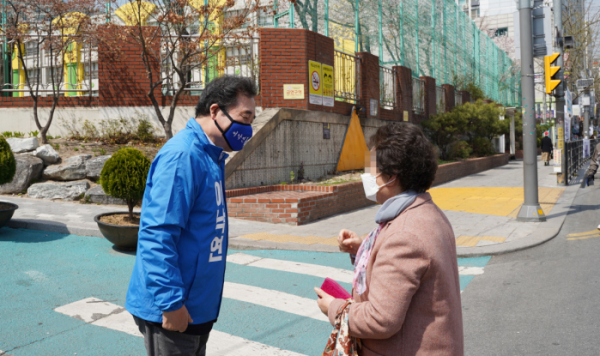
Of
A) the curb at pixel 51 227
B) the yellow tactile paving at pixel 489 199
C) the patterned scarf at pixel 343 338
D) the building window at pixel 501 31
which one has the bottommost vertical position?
the yellow tactile paving at pixel 489 199

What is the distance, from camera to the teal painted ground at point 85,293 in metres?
4.23

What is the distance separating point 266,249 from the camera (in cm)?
797

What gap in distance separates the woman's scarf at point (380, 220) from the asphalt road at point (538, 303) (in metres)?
2.59

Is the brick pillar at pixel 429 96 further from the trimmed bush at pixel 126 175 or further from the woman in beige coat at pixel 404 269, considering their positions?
the woman in beige coat at pixel 404 269

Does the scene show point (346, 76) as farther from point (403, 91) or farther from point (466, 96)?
point (466, 96)

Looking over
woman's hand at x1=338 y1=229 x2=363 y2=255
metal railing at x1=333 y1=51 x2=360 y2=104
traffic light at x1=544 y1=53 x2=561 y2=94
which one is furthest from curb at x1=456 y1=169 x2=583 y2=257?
metal railing at x1=333 y1=51 x2=360 y2=104

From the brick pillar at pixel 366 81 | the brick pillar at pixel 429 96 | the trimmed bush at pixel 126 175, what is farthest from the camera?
the brick pillar at pixel 429 96

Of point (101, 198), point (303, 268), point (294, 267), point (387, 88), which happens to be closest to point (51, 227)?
point (101, 198)

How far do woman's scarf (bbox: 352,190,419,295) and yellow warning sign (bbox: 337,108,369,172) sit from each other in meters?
13.1

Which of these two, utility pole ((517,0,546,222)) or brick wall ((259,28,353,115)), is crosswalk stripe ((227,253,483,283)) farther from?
brick wall ((259,28,353,115))

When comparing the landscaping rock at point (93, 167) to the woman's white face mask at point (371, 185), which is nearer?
the woman's white face mask at point (371, 185)

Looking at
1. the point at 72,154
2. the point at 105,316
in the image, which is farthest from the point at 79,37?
the point at 105,316

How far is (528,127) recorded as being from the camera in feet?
34.4

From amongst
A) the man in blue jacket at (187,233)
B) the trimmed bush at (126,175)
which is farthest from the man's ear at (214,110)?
the trimmed bush at (126,175)
